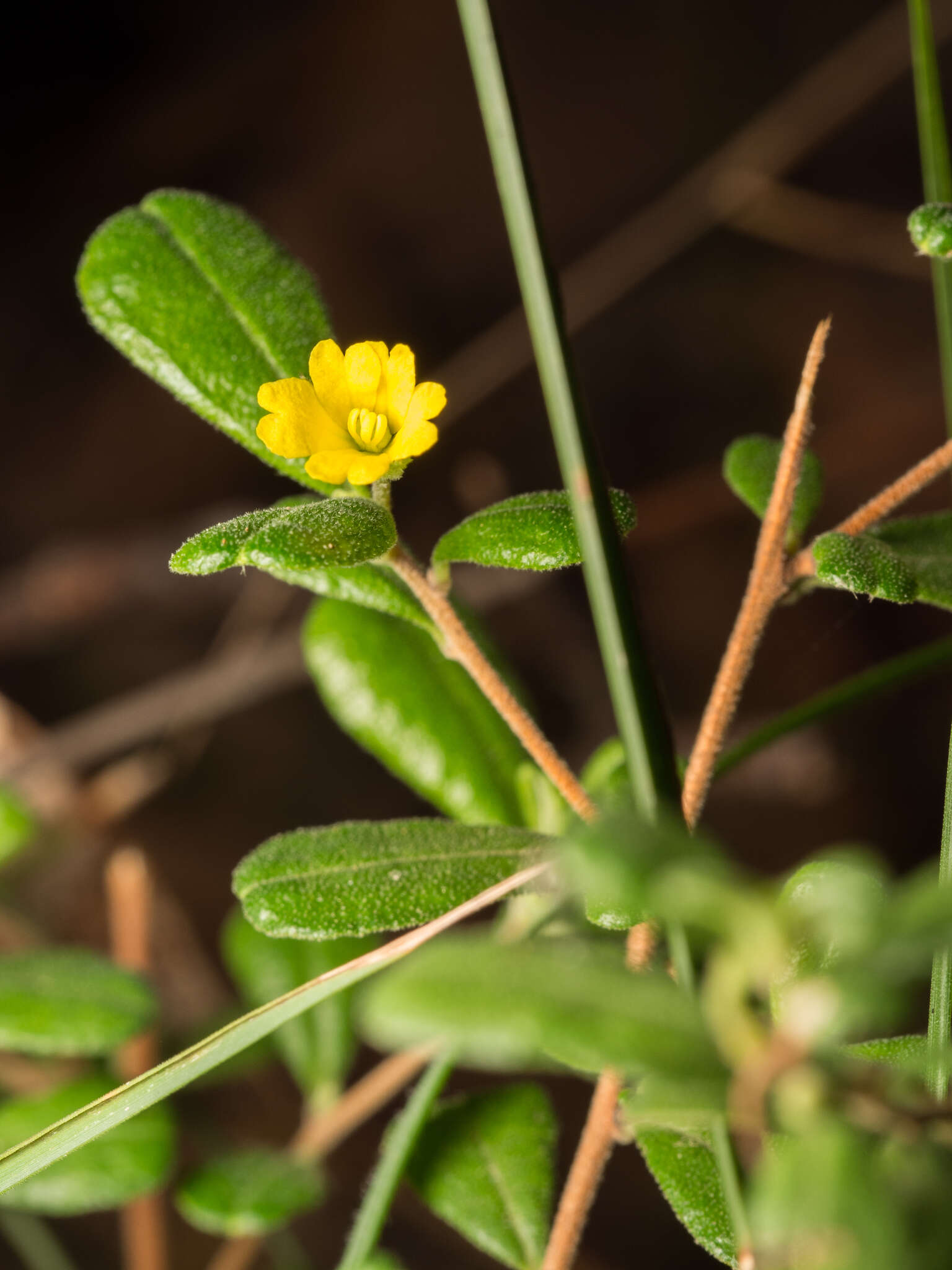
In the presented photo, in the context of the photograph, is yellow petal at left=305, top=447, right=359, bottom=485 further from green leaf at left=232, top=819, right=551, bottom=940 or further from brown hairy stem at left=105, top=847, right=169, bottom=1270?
brown hairy stem at left=105, top=847, right=169, bottom=1270

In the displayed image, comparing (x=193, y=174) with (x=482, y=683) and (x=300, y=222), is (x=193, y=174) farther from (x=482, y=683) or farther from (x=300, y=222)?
(x=482, y=683)

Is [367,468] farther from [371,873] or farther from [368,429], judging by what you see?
[371,873]

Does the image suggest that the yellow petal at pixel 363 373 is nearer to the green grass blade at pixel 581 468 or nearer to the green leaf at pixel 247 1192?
the green grass blade at pixel 581 468

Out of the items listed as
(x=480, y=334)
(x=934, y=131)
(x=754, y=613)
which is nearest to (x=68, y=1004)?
(x=754, y=613)

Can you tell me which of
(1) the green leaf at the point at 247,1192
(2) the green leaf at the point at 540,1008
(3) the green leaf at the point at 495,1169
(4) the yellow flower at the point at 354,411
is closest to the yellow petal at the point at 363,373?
(4) the yellow flower at the point at 354,411

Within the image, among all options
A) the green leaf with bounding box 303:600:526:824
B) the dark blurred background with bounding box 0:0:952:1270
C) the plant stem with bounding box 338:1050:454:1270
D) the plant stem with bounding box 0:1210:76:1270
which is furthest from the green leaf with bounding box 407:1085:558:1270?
the dark blurred background with bounding box 0:0:952:1270
